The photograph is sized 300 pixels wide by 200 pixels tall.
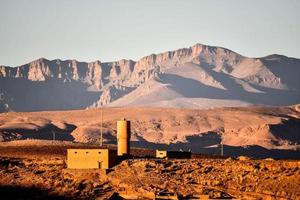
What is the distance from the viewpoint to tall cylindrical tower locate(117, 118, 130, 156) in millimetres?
62062

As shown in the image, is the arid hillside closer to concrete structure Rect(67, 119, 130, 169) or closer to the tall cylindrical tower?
the tall cylindrical tower

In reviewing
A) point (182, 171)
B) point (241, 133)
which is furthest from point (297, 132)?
point (182, 171)

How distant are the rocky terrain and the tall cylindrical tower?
4.27 metres

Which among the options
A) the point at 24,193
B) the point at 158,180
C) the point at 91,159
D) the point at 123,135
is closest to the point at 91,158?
the point at 91,159

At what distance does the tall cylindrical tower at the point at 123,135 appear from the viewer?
204 feet

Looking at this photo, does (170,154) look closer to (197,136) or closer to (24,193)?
(24,193)

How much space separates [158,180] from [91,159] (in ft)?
23.1

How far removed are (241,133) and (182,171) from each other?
131 metres

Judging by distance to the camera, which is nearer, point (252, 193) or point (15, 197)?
point (252, 193)

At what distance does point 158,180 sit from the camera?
51.8m

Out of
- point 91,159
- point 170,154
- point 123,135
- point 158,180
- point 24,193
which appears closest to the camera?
point 158,180

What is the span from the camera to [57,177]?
56375 millimetres

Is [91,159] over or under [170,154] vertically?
over

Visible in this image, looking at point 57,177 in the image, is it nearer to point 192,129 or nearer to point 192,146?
point 192,146
